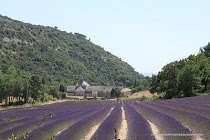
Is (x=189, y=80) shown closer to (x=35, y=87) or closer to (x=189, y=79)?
(x=189, y=79)

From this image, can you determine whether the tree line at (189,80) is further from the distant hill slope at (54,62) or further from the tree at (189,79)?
the distant hill slope at (54,62)

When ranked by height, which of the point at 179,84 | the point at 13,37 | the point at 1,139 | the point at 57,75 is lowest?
the point at 1,139

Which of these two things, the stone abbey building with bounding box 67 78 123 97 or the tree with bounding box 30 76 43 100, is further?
the stone abbey building with bounding box 67 78 123 97

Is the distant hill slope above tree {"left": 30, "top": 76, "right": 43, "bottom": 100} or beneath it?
above

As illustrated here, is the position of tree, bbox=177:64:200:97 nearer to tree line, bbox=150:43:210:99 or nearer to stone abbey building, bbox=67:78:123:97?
tree line, bbox=150:43:210:99

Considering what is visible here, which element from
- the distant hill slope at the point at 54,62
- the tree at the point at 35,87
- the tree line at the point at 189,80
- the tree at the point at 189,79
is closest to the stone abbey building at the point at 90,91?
the distant hill slope at the point at 54,62

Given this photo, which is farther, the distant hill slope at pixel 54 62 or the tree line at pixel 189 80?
the distant hill slope at pixel 54 62

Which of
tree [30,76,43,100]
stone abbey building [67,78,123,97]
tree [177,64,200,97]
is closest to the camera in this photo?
tree [177,64,200,97]

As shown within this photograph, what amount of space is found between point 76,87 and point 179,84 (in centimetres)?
8442

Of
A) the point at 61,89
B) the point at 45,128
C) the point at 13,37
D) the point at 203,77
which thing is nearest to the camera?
the point at 45,128

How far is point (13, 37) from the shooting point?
151 m

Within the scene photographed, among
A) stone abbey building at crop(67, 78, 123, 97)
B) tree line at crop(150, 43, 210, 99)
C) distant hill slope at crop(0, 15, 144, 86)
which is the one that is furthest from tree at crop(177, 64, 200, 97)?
stone abbey building at crop(67, 78, 123, 97)

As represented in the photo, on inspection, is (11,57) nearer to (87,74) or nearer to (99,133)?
(87,74)

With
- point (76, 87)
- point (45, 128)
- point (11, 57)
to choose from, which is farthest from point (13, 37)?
point (45, 128)
